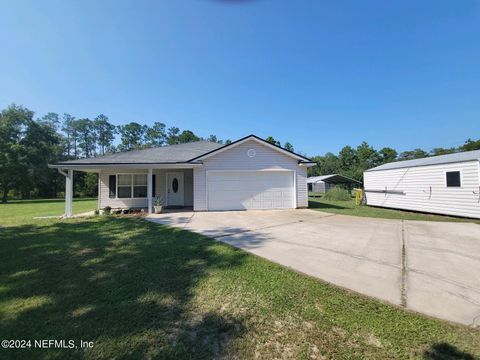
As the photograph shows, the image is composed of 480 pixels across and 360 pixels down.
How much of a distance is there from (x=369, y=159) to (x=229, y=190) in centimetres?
4238

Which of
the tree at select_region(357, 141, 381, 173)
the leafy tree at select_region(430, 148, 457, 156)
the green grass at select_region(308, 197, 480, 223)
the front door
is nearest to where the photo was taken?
the green grass at select_region(308, 197, 480, 223)

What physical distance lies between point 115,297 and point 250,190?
9.36 meters

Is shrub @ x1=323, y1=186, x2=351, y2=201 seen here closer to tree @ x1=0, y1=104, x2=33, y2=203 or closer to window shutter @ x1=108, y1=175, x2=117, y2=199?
window shutter @ x1=108, y1=175, x2=117, y2=199

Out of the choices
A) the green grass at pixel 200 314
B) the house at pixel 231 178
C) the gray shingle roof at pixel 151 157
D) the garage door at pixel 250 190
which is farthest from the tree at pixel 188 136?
the green grass at pixel 200 314

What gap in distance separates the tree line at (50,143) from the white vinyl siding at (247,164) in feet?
88.5

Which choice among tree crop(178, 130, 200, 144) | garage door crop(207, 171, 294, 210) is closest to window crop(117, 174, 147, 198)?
garage door crop(207, 171, 294, 210)

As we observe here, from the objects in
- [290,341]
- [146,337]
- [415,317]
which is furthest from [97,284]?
[415,317]

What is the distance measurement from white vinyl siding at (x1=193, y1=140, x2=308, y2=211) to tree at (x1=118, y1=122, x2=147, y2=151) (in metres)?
45.5

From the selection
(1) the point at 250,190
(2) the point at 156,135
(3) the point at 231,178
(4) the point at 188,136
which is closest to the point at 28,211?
(3) the point at 231,178

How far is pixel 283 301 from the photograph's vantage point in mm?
3037

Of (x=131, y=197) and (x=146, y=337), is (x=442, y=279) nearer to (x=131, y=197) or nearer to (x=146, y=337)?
(x=146, y=337)

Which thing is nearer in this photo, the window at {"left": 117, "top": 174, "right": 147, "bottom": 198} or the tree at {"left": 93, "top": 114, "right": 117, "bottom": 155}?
the window at {"left": 117, "top": 174, "right": 147, "bottom": 198}

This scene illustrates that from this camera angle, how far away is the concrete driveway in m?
3.16

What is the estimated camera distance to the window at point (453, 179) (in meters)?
10.3
